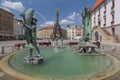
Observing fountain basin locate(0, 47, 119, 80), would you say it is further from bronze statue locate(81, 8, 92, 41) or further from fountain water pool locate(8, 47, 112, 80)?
bronze statue locate(81, 8, 92, 41)

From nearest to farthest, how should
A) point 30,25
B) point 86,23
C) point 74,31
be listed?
point 30,25
point 86,23
point 74,31

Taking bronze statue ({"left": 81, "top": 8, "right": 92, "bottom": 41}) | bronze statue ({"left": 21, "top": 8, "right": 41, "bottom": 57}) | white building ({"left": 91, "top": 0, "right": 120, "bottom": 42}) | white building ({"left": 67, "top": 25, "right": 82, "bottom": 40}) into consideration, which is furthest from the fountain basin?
white building ({"left": 67, "top": 25, "right": 82, "bottom": 40})

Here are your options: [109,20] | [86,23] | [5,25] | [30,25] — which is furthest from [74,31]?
A: [30,25]

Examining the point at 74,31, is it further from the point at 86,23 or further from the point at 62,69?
the point at 62,69

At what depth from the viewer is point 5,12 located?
73375mm

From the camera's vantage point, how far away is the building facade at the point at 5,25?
69688mm

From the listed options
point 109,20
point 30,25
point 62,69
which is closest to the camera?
point 62,69

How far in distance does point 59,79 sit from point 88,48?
29.9 feet

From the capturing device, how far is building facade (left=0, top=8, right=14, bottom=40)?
69688 mm

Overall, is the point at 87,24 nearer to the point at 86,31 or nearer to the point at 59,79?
the point at 86,31

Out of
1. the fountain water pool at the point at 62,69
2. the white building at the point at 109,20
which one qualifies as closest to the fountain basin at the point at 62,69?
the fountain water pool at the point at 62,69

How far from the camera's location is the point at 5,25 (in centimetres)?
7431

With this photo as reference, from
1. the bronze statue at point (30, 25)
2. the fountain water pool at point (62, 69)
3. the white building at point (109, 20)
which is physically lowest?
the fountain water pool at point (62, 69)

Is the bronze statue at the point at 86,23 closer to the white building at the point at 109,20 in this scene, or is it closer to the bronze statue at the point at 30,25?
the bronze statue at the point at 30,25
